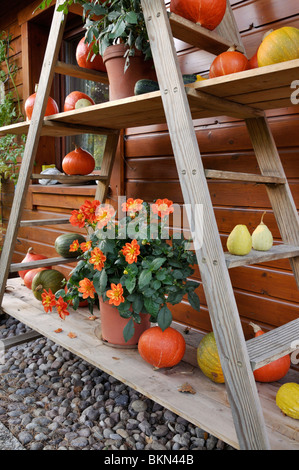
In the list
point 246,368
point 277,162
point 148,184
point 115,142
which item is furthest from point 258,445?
point 115,142

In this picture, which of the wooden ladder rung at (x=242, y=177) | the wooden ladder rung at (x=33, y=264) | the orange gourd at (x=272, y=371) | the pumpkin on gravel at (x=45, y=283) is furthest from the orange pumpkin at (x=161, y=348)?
the pumpkin on gravel at (x=45, y=283)

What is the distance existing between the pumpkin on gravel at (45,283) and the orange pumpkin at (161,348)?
36.0 inches

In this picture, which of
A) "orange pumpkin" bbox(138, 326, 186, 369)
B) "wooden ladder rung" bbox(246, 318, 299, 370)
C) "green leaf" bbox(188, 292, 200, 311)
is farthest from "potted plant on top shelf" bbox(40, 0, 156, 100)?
"wooden ladder rung" bbox(246, 318, 299, 370)

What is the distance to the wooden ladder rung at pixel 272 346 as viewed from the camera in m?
0.96

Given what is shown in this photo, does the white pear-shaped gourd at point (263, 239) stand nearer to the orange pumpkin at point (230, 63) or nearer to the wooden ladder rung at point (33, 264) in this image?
the orange pumpkin at point (230, 63)

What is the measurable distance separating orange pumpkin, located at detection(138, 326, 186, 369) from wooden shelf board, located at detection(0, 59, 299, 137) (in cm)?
85

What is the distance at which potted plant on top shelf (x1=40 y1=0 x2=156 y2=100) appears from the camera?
1.55m

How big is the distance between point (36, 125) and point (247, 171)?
100 cm

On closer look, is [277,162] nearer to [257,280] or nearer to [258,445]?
[257,280]

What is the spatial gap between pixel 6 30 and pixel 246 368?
12.1 feet

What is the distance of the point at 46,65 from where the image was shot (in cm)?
176

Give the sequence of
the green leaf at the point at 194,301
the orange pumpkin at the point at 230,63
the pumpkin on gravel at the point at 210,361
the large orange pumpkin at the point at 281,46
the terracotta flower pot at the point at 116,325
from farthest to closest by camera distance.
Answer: the terracotta flower pot at the point at 116,325
the green leaf at the point at 194,301
the pumpkin on gravel at the point at 210,361
the orange pumpkin at the point at 230,63
the large orange pumpkin at the point at 281,46

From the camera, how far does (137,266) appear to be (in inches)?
58.6

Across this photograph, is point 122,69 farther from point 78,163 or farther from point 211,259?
point 211,259
